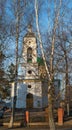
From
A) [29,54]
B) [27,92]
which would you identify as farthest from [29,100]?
[29,54]

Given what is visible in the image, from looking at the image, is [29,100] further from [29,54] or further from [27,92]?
[29,54]

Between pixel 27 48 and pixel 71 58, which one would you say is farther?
pixel 27 48

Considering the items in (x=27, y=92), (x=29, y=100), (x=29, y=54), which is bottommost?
(x=29, y=100)

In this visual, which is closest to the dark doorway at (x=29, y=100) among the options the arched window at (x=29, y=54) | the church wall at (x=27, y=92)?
the church wall at (x=27, y=92)

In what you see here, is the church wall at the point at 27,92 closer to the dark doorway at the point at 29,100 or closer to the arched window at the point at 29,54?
the dark doorway at the point at 29,100

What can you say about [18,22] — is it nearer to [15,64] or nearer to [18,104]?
[15,64]

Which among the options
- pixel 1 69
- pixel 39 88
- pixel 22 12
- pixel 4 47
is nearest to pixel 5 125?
pixel 1 69

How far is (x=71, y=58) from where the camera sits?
110 feet

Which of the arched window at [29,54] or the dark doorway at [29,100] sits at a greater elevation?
the arched window at [29,54]

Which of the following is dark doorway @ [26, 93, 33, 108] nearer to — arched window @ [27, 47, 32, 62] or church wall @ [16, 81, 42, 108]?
church wall @ [16, 81, 42, 108]

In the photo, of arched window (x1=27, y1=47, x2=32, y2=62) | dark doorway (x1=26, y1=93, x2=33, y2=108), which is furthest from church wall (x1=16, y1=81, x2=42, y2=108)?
arched window (x1=27, y1=47, x2=32, y2=62)

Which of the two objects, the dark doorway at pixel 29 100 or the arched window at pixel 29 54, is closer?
the arched window at pixel 29 54

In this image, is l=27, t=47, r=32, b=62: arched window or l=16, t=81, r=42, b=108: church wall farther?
l=16, t=81, r=42, b=108: church wall

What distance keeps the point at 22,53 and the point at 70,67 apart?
8407 mm
